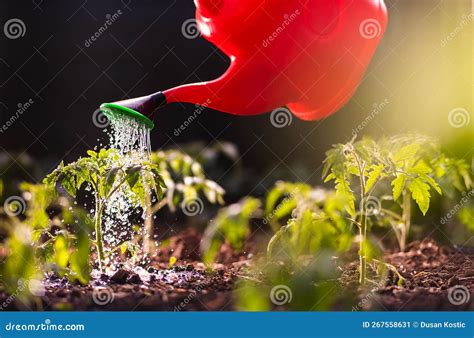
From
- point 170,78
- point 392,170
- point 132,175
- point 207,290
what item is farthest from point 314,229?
point 170,78

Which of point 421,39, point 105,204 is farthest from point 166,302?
point 421,39

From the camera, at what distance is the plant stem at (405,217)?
7.59 feet

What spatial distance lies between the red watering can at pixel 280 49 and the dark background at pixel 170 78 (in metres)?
0.17

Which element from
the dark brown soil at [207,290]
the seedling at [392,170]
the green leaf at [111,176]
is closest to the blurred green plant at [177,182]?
the dark brown soil at [207,290]

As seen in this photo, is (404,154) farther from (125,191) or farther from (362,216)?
(125,191)

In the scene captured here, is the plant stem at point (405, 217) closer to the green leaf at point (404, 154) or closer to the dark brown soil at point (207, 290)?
the dark brown soil at point (207, 290)

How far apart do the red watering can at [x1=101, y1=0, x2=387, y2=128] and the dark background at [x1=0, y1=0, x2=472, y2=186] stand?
169mm

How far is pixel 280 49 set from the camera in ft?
6.64

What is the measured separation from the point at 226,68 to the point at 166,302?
0.74m

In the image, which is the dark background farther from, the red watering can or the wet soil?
the wet soil

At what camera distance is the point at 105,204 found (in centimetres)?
207

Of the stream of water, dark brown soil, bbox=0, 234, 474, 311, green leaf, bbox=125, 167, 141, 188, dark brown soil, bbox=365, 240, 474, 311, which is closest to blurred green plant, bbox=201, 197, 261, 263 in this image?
dark brown soil, bbox=0, 234, 474, 311

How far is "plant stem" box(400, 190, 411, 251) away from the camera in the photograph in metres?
2.31

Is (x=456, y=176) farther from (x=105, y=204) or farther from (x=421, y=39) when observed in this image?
(x=105, y=204)
